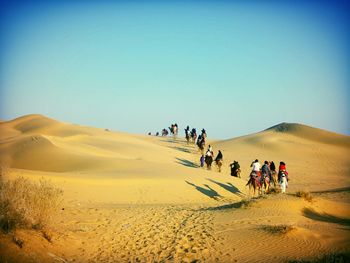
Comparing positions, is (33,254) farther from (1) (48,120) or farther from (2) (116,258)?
(1) (48,120)

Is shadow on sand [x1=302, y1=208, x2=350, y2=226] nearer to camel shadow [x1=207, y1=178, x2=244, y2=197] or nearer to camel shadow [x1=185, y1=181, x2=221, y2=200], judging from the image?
camel shadow [x1=185, y1=181, x2=221, y2=200]

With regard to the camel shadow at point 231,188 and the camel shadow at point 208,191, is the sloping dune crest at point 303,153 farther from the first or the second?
the camel shadow at point 208,191

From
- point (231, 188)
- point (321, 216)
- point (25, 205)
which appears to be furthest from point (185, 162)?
point (25, 205)

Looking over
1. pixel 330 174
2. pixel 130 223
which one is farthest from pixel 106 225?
pixel 330 174

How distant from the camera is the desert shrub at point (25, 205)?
273 inches

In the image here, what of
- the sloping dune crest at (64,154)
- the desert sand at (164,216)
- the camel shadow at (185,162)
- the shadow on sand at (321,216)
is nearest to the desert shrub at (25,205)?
the desert sand at (164,216)

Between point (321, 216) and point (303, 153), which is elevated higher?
point (303, 153)

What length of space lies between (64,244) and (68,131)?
38.9m

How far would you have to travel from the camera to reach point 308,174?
102 ft

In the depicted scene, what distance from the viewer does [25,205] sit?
23.9 feet

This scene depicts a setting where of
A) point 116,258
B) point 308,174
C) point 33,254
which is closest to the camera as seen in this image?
point 33,254

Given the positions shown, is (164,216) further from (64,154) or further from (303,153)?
(303,153)

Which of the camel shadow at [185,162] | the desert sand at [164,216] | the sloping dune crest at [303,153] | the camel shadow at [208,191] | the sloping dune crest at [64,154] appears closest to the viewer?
the desert sand at [164,216]

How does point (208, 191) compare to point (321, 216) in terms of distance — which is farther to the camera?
point (208, 191)
